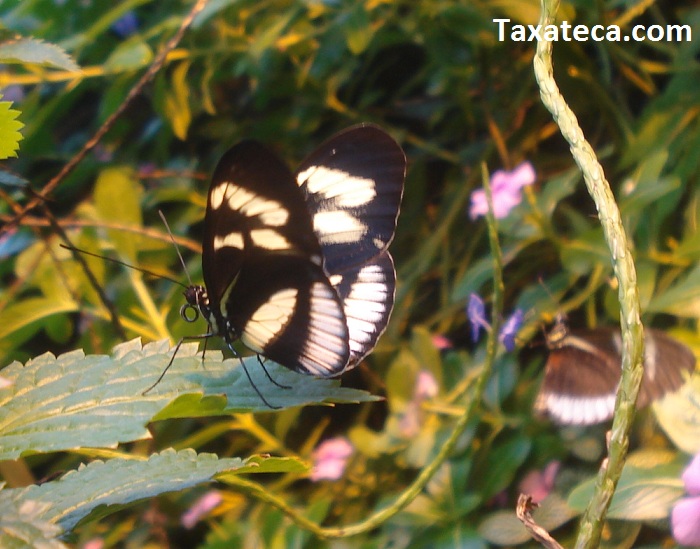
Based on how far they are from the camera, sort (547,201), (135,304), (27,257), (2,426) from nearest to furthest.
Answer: (2,426) < (547,201) < (135,304) < (27,257)

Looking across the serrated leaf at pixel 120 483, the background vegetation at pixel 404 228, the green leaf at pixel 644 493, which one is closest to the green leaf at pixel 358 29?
the background vegetation at pixel 404 228

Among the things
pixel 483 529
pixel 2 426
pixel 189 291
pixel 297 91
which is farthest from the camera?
pixel 297 91

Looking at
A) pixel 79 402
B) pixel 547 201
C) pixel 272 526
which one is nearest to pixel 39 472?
pixel 272 526

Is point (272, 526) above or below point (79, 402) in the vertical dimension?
below

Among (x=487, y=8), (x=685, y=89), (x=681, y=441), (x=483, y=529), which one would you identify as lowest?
(x=483, y=529)

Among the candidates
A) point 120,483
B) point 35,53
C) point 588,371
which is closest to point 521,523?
point 588,371

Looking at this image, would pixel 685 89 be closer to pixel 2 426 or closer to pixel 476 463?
pixel 476 463

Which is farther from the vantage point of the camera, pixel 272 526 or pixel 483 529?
pixel 272 526

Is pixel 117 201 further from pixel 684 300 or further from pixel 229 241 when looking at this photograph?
pixel 684 300
